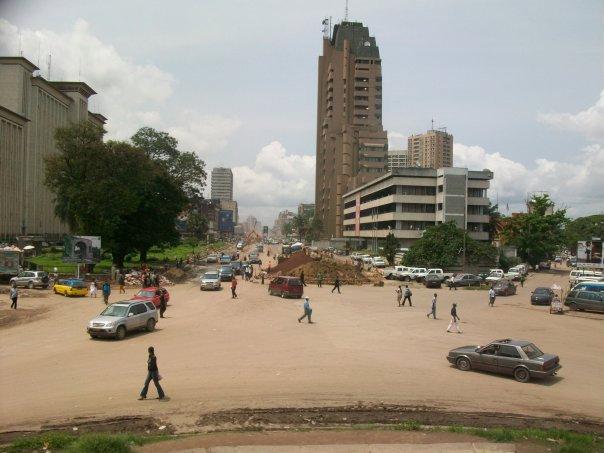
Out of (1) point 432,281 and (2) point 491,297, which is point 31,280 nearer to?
(2) point 491,297

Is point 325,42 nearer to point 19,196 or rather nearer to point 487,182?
point 487,182

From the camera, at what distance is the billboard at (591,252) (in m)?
63.0

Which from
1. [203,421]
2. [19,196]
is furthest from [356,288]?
[19,196]

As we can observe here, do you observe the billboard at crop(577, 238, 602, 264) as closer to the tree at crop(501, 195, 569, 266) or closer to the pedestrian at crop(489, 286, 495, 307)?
the tree at crop(501, 195, 569, 266)

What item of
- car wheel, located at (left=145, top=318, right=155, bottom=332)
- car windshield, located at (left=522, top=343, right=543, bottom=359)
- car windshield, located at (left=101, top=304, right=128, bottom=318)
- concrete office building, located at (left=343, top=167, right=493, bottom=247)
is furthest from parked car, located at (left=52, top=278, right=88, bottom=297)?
concrete office building, located at (left=343, top=167, right=493, bottom=247)

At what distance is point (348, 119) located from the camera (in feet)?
504

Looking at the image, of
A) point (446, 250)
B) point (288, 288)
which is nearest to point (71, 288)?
point (288, 288)

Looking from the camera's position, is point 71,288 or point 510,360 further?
point 71,288

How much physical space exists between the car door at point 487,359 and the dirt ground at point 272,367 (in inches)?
15.5

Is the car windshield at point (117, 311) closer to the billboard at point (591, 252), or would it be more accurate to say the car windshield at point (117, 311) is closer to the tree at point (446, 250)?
the tree at point (446, 250)

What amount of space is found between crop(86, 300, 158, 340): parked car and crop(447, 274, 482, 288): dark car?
1383 inches

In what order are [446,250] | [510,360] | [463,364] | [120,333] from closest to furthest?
1. [510,360]
2. [463,364]
3. [120,333]
4. [446,250]

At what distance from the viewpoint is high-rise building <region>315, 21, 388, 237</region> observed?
470 ft

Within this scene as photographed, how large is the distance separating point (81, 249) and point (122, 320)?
87.9 feet
